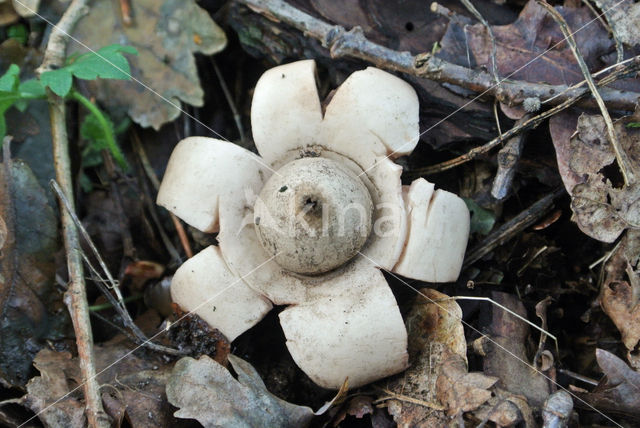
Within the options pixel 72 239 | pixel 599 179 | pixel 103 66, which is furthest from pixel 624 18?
pixel 72 239

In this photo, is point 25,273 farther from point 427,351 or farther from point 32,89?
point 427,351

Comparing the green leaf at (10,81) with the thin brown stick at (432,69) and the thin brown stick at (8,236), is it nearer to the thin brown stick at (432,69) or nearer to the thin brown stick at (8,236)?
the thin brown stick at (8,236)

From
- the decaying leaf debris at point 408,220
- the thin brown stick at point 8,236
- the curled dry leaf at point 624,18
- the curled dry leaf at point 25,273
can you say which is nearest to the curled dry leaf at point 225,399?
the decaying leaf debris at point 408,220

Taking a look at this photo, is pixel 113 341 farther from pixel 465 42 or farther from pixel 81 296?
pixel 465 42

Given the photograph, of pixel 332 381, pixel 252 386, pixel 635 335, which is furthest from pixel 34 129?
pixel 635 335

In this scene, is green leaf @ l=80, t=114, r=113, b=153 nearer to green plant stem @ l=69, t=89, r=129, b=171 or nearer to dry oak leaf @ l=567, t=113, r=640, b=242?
green plant stem @ l=69, t=89, r=129, b=171

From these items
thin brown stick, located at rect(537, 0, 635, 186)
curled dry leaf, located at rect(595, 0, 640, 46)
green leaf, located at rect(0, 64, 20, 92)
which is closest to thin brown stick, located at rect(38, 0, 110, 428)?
green leaf, located at rect(0, 64, 20, 92)

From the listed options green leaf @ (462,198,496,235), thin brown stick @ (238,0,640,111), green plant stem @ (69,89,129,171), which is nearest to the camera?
thin brown stick @ (238,0,640,111)
